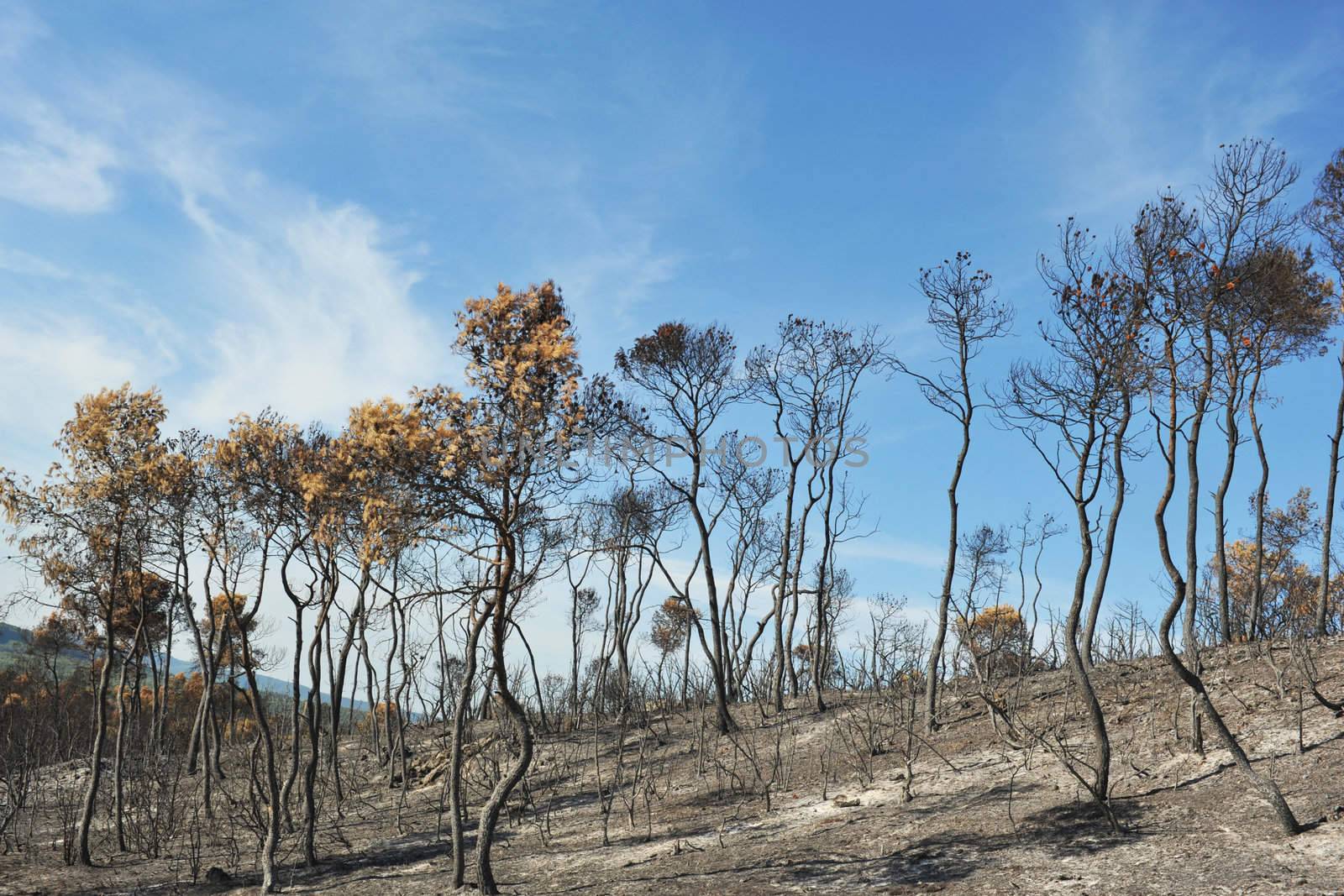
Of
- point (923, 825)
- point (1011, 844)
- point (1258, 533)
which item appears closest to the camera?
point (1011, 844)

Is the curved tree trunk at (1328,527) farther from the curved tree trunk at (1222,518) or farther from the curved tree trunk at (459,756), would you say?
the curved tree trunk at (459,756)

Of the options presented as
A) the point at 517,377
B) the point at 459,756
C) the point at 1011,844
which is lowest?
the point at 1011,844

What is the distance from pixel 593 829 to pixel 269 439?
7959 mm

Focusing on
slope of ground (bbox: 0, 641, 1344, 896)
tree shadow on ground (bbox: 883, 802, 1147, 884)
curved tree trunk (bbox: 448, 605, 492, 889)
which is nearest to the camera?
slope of ground (bbox: 0, 641, 1344, 896)

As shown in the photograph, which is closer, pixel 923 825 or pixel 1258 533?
pixel 923 825

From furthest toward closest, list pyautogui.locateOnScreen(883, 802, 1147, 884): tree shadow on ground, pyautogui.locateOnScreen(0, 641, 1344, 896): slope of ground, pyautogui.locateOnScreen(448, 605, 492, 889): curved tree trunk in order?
pyautogui.locateOnScreen(448, 605, 492, 889): curved tree trunk < pyautogui.locateOnScreen(883, 802, 1147, 884): tree shadow on ground < pyautogui.locateOnScreen(0, 641, 1344, 896): slope of ground

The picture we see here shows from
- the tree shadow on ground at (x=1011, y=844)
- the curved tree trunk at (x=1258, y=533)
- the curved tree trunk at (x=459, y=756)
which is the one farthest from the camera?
the curved tree trunk at (x=1258, y=533)

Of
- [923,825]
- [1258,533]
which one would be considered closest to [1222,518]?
[1258,533]

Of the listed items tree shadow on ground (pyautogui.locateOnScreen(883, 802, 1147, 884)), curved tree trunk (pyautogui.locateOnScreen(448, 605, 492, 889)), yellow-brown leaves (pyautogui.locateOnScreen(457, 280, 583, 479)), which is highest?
yellow-brown leaves (pyautogui.locateOnScreen(457, 280, 583, 479))

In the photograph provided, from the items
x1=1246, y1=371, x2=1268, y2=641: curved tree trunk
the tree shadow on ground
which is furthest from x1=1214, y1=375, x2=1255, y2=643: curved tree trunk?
the tree shadow on ground

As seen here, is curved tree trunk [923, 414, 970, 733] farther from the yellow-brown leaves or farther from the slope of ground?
Answer: the yellow-brown leaves

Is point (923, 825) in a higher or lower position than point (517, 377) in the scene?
lower

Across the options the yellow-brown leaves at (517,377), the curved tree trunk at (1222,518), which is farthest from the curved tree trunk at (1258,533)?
the yellow-brown leaves at (517,377)

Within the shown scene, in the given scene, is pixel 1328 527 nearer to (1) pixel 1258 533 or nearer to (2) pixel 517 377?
(1) pixel 1258 533
